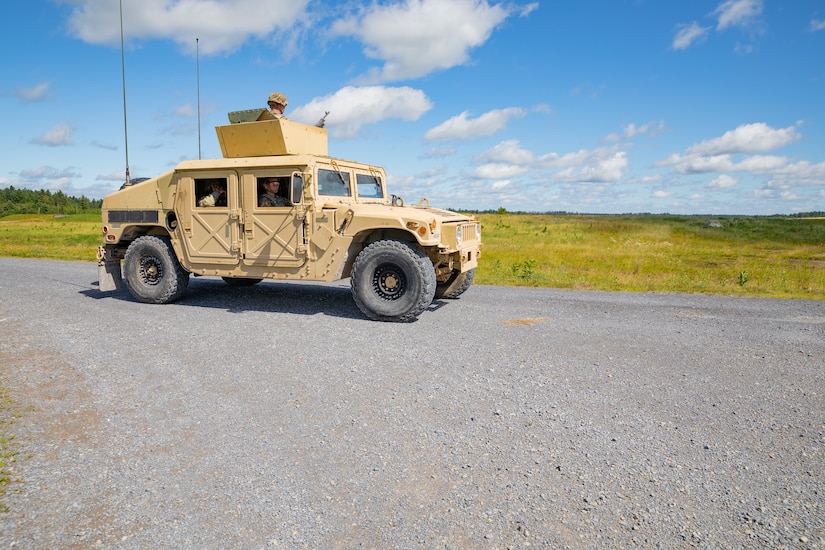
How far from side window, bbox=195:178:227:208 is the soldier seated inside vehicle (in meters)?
0.66

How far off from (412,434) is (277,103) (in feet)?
19.5

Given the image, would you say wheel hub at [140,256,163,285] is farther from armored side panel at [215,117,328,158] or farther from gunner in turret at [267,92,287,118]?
→ gunner in turret at [267,92,287,118]

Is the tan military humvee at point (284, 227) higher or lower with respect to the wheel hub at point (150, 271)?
higher

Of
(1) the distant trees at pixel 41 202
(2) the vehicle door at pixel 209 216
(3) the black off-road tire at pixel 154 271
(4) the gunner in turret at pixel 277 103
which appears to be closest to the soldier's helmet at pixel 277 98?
(4) the gunner in turret at pixel 277 103

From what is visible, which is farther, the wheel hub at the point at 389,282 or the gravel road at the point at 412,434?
the wheel hub at the point at 389,282

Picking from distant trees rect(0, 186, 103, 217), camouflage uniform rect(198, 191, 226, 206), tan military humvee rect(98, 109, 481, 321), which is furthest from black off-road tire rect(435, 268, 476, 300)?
distant trees rect(0, 186, 103, 217)

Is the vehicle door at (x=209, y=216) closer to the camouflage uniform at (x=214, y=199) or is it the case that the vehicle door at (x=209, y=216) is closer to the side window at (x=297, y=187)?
the camouflage uniform at (x=214, y=199)

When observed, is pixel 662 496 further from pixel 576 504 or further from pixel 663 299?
pixel 663 299

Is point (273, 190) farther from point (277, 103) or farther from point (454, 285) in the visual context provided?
point (454, 285)

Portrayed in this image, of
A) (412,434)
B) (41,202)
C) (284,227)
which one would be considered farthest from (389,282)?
(41,202)

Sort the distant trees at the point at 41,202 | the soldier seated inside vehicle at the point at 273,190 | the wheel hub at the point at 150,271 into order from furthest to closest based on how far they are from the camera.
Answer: the distant trees at the point at 41,202, the wheel hub at the point at 150,271, the soldier seated inside vehicle at the point at 273,190

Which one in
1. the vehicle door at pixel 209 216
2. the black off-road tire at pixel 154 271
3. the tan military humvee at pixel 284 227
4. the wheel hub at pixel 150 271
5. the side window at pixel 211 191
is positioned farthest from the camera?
the wheel hub at pixel 150 271

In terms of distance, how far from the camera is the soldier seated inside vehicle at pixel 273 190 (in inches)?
307

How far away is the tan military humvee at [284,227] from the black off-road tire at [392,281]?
0.04ft
